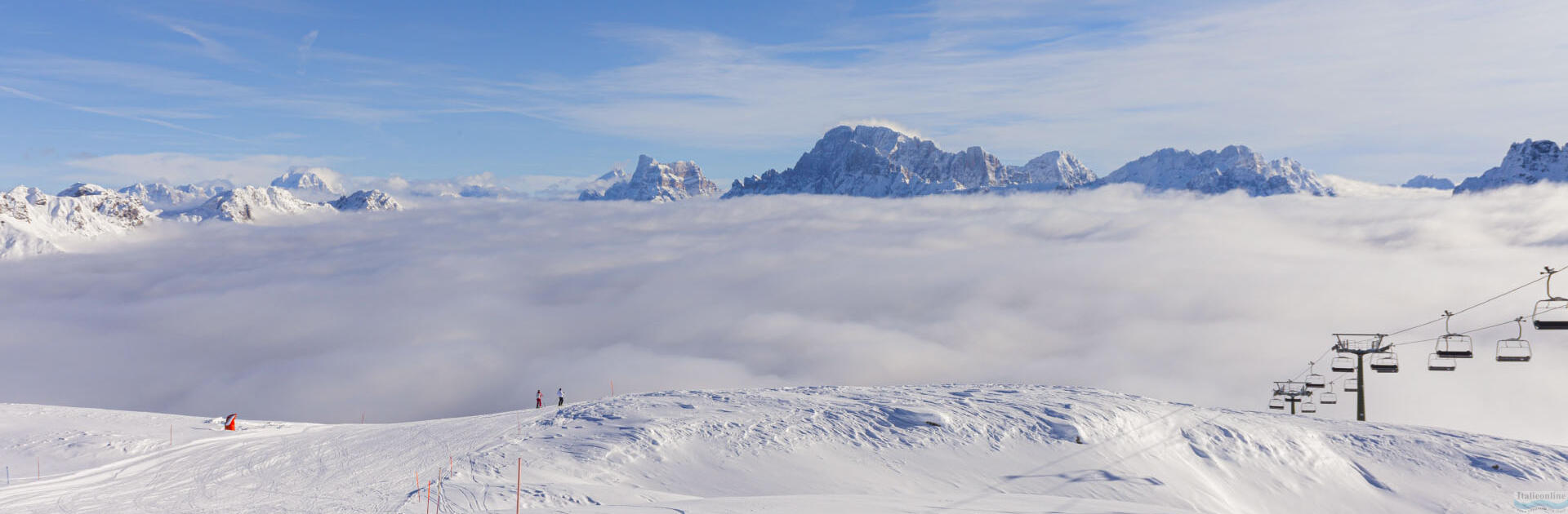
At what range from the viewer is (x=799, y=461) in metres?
28.1

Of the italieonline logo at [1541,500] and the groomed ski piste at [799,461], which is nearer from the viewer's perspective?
the groomed ski piste at [799,461]

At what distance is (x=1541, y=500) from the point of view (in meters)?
28.6

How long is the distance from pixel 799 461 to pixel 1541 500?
26.9 meters

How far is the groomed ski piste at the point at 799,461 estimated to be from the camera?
23953mm

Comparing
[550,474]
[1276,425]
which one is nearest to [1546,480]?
[1276,425]

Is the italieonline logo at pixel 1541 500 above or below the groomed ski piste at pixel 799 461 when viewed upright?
below

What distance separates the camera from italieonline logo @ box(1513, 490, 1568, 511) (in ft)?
92.3

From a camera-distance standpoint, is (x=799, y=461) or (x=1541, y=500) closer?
(x=799, y=461)

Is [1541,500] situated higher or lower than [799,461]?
lower

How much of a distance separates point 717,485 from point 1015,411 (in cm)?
1489

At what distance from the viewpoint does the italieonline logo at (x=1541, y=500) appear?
1108 inches

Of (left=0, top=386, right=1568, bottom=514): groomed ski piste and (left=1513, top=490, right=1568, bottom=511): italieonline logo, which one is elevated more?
(left=0, top=386, right=1568, bottom=514): groomed ski piste

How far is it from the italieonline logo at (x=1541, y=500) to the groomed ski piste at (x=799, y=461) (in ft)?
1.12

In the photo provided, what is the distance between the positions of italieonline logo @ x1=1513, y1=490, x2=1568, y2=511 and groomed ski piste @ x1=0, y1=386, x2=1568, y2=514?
34 centimetres
